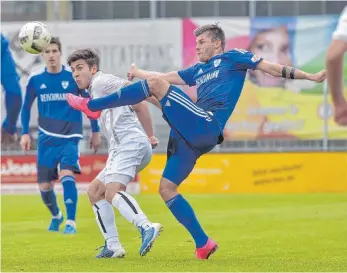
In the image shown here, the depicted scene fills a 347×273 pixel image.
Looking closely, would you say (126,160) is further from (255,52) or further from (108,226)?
(255,52)

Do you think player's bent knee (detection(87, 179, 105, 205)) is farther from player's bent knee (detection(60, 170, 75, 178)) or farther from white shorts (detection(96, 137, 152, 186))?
player's bent knee (detection(60, 170, 75, 178))

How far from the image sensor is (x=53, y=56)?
43.3ft

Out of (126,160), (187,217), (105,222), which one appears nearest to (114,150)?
(126,160)

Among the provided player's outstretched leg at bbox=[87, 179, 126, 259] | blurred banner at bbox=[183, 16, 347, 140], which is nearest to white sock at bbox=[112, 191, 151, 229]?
player's outstretched leg at bbox=[87, 179, 126, 259]

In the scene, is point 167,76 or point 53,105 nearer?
point 167,76

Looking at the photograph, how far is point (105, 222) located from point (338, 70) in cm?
438

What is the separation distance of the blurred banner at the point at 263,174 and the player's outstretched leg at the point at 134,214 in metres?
13.4

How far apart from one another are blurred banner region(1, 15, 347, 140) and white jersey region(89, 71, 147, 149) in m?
16.1

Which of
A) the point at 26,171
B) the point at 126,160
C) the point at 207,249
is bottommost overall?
the point at 26,171

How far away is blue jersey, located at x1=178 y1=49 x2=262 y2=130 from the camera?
358 inches

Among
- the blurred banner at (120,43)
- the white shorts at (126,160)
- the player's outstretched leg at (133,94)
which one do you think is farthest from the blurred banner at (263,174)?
the player's outstretched leg at (133,94)

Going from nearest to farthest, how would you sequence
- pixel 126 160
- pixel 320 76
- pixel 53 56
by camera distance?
pixel 320 76 < pixel 126 160 < pixel 53 56

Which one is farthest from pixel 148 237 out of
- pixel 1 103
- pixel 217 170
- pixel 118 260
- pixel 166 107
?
pixel 1 103

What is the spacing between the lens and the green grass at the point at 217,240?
340 inches
